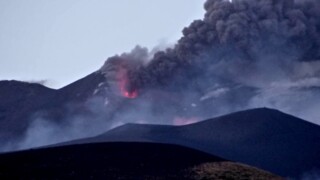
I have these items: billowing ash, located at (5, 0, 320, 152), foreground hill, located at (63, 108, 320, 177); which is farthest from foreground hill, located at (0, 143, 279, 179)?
billowing ash, located at (5, 0, 320, 152)

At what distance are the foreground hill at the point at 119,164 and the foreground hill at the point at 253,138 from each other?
6.61 metres

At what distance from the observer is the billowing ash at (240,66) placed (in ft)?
242

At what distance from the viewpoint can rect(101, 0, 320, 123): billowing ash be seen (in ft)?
242

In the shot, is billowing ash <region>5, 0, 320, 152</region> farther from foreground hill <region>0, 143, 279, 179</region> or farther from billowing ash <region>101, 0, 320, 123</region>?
foreground hill <region>0, 143, 279, 179</region>

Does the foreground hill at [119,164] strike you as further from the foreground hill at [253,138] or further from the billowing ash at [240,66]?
the billowing ash at [240,66]

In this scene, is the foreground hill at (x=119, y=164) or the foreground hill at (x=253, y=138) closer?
the foreground hill at (x=119, y=164)

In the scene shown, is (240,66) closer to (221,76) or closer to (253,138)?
(221,76)

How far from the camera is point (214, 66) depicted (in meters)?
81.6

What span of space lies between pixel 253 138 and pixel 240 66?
100 ft

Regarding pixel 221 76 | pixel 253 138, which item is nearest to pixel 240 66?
pixel 221 76

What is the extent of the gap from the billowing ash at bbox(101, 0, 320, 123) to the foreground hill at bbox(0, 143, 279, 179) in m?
36.5

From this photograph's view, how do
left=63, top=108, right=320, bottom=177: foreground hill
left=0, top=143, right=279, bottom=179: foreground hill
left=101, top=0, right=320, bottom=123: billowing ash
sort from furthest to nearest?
left=101, top=0, right=320, bottom=123: billowing ash, left=63, top=108, right=320, bottom=177: foreground hill, left=0, top=143, right=279, bottom=179: foreground hill

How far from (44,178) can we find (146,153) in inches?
365

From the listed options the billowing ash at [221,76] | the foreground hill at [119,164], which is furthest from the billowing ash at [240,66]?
the foreground hill at [119,164]
